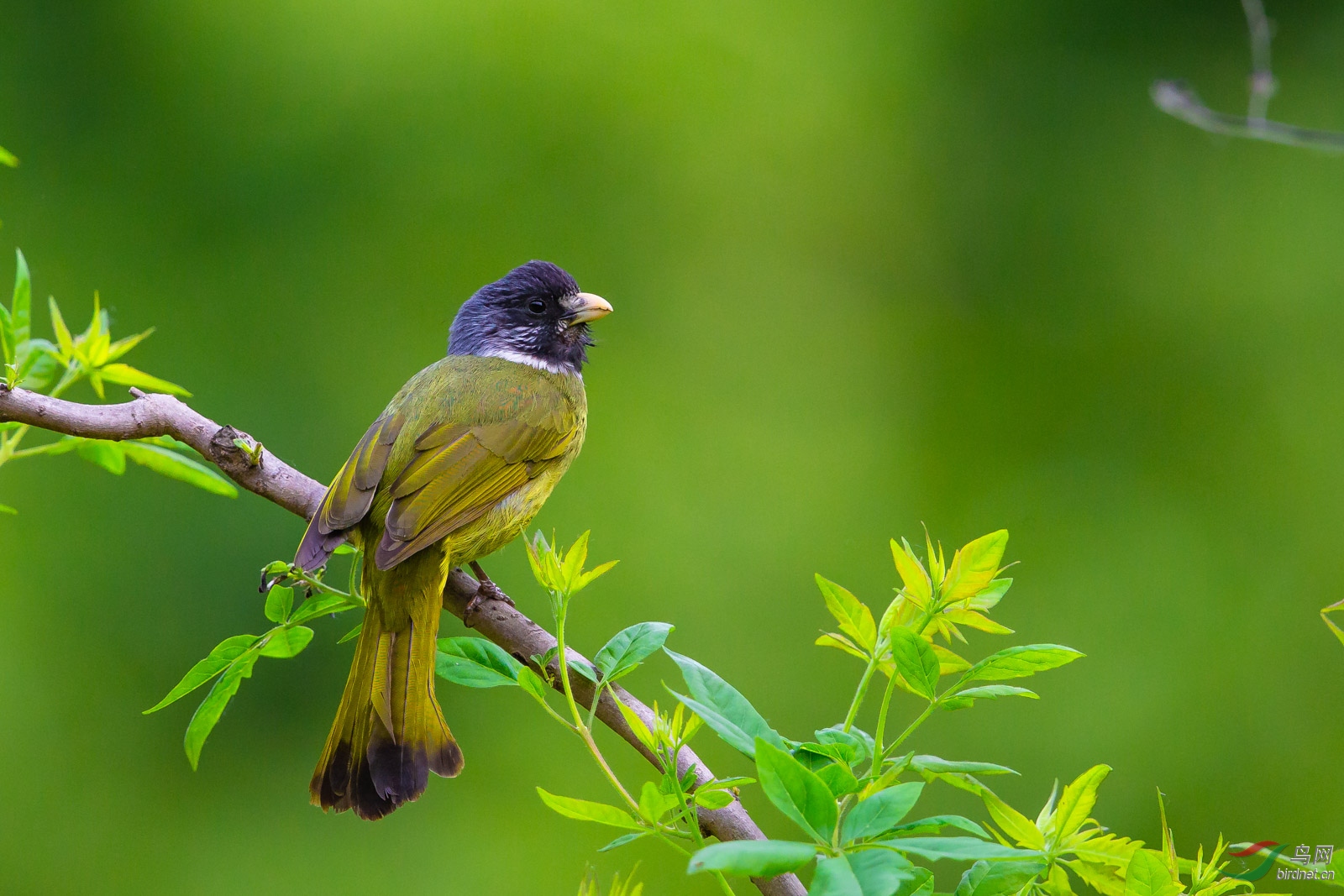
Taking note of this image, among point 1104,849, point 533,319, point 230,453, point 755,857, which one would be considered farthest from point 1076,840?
point 533,319

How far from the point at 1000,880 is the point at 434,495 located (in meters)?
1.45

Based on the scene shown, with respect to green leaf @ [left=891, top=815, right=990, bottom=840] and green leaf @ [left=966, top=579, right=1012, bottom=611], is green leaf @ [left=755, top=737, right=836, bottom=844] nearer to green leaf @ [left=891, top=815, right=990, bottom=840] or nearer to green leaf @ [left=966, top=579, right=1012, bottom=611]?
green leaf @ [left=891, top=815, right=990, bottom=840]

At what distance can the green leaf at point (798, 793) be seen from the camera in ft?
3.40

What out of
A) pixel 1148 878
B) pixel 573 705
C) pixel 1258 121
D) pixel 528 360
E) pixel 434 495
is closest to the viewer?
pixel 1148 878

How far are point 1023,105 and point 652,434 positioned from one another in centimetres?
272

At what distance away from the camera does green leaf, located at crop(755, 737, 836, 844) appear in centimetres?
104

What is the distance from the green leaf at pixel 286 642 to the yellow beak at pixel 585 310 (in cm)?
194

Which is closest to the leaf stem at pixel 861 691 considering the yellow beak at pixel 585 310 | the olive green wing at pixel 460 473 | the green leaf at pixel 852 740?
the green leaf at pixel 852 740

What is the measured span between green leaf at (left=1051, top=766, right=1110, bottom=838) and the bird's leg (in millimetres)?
1030

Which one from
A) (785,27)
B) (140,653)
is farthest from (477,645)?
(785,27)

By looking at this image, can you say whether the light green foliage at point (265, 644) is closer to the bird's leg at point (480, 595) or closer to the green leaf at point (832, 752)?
the bird's leg at point (480, 595)

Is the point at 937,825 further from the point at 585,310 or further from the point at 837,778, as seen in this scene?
the point at 585,310

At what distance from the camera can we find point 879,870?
3.41 ft

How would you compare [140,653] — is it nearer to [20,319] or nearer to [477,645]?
[20,319]
